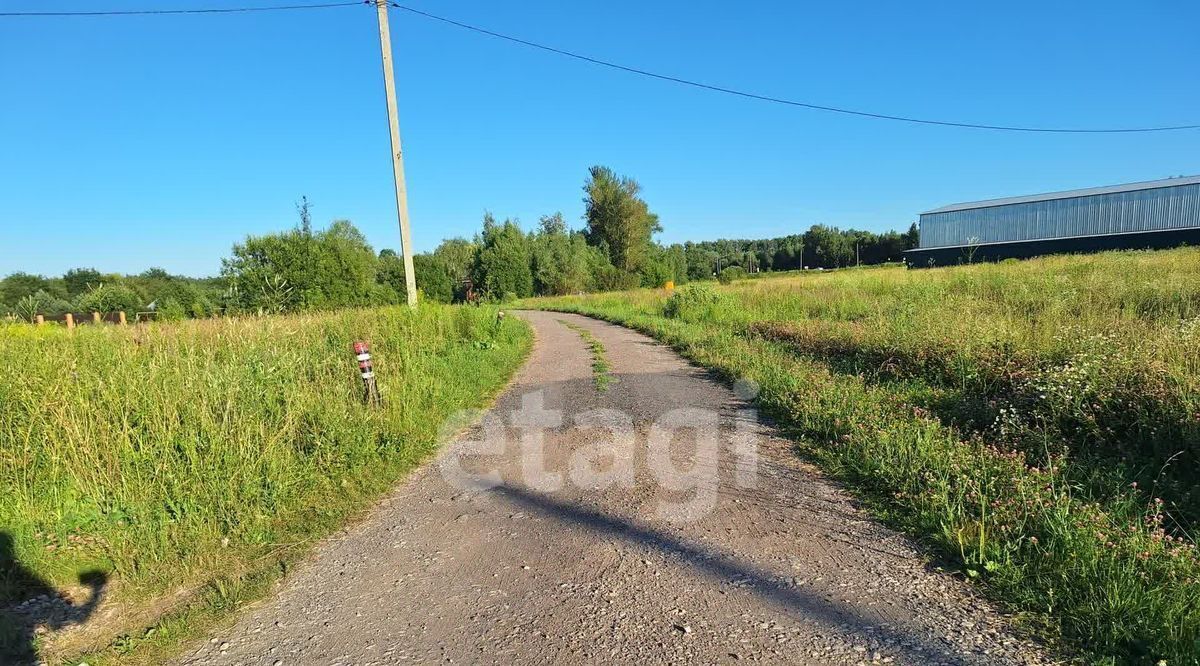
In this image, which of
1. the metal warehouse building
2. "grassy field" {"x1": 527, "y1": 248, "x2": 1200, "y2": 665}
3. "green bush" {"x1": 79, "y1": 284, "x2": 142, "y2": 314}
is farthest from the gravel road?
the metal warehouse building

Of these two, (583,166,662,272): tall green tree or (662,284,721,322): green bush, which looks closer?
(662,284,721,322): green bush

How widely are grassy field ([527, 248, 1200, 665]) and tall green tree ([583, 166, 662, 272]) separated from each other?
4937 cm

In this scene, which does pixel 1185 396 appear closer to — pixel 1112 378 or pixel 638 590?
pixel 1112 378

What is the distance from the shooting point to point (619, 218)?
5800cm

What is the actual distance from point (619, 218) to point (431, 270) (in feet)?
82.9

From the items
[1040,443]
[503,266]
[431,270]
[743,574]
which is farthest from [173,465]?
[503,266]

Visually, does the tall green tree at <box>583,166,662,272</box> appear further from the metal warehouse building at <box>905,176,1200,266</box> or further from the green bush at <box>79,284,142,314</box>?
the green bush at <box>79,284,142,314</box>

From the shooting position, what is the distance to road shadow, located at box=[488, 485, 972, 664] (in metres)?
2.29

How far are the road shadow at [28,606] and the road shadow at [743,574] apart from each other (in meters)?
2.51

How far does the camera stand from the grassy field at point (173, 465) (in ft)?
10.5

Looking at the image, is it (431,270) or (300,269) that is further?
(431,270)

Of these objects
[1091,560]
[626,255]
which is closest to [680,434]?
[1091,560]

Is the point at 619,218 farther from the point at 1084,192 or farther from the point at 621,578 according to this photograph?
the point at 621,578

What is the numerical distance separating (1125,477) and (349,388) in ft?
24.2
